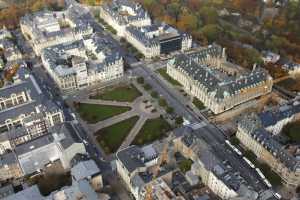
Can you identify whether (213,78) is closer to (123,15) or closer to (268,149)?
(268,149)

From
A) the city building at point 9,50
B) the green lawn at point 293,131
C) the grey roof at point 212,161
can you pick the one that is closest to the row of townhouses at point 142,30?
the city building at point 9,50

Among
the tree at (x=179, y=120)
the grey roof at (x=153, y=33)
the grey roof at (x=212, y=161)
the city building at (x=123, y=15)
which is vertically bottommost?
the tree at (x=179, y=120)

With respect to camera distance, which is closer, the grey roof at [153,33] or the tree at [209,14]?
the grey roof at [153,33]

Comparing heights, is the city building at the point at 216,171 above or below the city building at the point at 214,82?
below

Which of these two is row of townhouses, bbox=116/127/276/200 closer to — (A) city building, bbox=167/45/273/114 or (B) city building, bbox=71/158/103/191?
(B) city building, bbox=71/158/103/191

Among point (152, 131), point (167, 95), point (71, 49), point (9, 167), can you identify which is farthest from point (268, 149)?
point (71, 49)

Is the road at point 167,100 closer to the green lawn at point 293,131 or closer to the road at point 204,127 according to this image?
the road at point 204,127

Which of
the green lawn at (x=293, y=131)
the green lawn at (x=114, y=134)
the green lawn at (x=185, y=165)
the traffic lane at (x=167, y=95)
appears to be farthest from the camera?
the traffic lane at (x=167, y=95)

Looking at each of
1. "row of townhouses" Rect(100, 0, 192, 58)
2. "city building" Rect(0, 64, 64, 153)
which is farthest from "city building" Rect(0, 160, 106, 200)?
"row of townhouses" Rect(100, 0, 192, 58)

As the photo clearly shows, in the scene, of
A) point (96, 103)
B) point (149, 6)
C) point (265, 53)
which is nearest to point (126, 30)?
point (149, 6)
